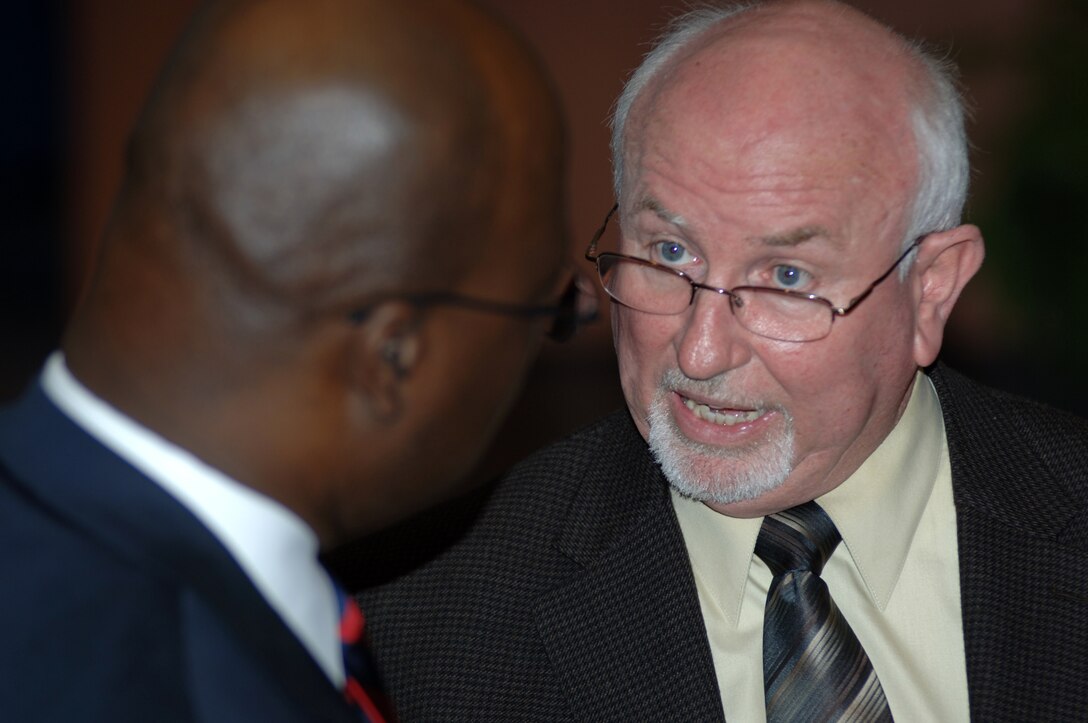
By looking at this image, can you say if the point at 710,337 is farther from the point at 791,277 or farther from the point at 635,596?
the point at 635,596

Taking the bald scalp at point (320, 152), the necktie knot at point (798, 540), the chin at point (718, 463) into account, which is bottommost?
the necktie knot at point (798, 540)

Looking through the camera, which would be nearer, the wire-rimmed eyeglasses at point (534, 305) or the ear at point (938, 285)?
the wire-rimmed eyeglasses at point (534, 305)

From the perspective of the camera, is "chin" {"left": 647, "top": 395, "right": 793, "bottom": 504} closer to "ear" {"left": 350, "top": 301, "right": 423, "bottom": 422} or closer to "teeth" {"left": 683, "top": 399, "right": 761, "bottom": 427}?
"teeth" {"left": 683, "top": 399, "right": 761, "bottom": 427}

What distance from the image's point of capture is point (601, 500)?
208cm

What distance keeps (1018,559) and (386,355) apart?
46.3 inches

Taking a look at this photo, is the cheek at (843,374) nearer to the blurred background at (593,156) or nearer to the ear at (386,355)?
the ear at (386,355)

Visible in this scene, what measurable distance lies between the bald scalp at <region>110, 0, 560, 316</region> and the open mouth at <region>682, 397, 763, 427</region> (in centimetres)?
85

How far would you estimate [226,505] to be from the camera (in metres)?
1.12

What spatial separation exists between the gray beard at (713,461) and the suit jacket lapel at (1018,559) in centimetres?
31

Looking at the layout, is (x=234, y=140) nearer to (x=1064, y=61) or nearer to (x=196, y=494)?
(x=196, y=494)

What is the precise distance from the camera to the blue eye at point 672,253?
74.7 inches

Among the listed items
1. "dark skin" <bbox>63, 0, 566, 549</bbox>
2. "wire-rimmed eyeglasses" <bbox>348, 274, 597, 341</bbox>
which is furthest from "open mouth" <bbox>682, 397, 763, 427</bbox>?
"dark skin" <bbox>63, 0, 566, 549</bbox>

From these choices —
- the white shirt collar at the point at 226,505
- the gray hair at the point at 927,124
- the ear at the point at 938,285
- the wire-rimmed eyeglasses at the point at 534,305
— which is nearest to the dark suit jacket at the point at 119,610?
the white shirt collar at the point at 226,505

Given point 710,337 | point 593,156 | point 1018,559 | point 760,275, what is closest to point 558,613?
point 710,337
